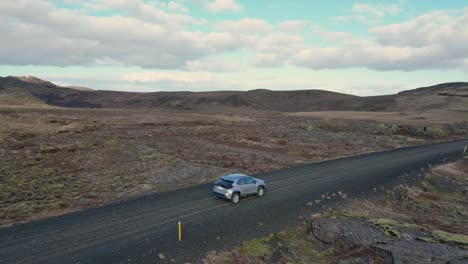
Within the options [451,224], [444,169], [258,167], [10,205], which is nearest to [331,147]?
[444,169]

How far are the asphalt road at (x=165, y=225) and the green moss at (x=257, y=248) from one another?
0.68 meters

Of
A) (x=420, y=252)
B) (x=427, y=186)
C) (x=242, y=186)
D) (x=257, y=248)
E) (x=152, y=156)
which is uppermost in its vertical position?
(x=242, y=186)

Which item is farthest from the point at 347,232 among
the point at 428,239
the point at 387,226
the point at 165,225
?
the point at 165,225

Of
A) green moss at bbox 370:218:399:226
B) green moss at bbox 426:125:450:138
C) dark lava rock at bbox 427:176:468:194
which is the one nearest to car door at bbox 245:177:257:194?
green moss at bbox 370:218:399:226

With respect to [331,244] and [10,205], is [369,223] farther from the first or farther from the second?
[10,205]

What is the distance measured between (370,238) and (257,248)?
19.5ft

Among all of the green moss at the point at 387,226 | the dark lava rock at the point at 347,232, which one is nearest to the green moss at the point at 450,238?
the green moss at the point at 387,226

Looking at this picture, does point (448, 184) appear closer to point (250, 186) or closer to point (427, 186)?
point (427, 186)

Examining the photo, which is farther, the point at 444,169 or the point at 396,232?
the point at 444,169

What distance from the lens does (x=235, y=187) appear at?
22.8 metres

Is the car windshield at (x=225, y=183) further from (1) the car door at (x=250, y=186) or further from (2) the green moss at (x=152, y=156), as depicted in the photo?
(2) the green moss at (x=152, y=156)

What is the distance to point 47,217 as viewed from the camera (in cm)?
1916

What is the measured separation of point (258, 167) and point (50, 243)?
75.1 feet

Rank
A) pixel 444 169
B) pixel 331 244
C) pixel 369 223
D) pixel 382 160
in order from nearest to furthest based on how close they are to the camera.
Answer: pixel 331 244, pixel 369 223, pixel 444 169, pixel 382 160
